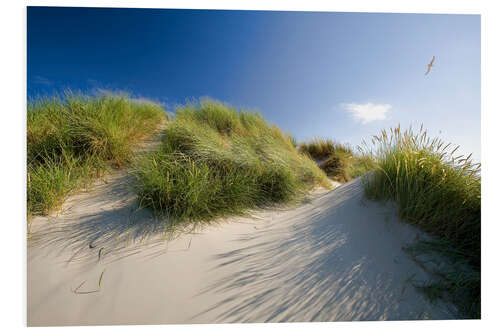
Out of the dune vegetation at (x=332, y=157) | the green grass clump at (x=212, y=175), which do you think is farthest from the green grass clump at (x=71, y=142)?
the dune vegetation at (x=332, y=157)

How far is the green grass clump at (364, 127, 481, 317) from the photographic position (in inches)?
43.5

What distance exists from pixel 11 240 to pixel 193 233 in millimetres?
1054

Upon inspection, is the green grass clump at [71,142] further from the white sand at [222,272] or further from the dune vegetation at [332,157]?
the dune vegetation at [332,157]

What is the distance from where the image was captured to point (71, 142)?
1871mm

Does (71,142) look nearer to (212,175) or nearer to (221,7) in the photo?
(212,175)

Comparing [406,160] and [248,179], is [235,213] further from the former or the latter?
[406,160]

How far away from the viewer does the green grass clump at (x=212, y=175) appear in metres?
1.41

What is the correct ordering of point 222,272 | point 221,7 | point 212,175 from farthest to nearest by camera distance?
point 212,175
point 221,7
point 222,272

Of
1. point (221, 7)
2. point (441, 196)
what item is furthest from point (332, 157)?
point (221, 7)

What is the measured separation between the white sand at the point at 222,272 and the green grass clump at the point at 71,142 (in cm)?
27

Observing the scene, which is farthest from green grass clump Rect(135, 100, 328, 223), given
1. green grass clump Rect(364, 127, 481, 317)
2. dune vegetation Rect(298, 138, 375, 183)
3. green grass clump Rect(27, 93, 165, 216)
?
dune vegetation Rect(298, 138, 375, 183)

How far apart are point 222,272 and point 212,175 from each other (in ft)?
3.08

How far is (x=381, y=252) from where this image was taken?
3.82ft
